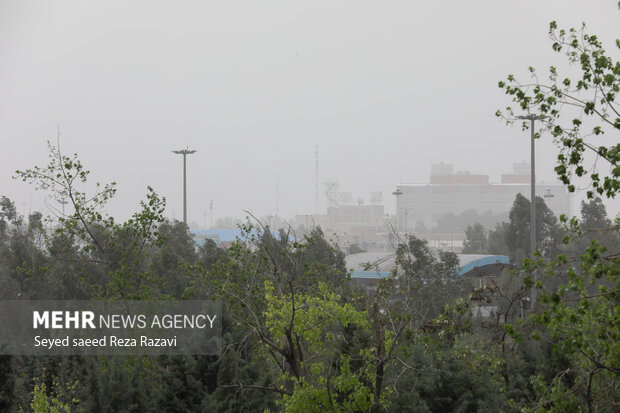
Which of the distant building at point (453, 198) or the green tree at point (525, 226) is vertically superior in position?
the distant building at point (453, 198)

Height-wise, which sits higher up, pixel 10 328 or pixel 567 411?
pixel 567 411

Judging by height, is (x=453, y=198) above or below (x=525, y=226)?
above

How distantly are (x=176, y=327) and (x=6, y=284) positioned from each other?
15.6 meters

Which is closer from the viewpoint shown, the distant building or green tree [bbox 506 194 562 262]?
green tree [bbox 506 194 562 262]

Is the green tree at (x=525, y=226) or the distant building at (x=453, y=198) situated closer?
the green tree at (x=525, y=226)

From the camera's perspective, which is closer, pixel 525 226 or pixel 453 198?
pixel 525 226

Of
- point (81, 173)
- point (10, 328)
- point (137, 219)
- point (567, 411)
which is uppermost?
point (81, 173)

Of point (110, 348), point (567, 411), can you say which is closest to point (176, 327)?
point (110, 348)

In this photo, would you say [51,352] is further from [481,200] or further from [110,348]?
[481,200]

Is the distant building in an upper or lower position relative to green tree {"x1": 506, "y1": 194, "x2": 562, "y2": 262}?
upper

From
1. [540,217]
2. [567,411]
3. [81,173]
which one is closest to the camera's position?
[567,411]

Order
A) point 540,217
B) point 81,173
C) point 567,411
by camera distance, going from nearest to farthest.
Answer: point 567,411, point 81,173, point 540,217

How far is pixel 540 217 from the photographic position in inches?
1635

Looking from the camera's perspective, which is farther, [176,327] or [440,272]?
[440,272]
